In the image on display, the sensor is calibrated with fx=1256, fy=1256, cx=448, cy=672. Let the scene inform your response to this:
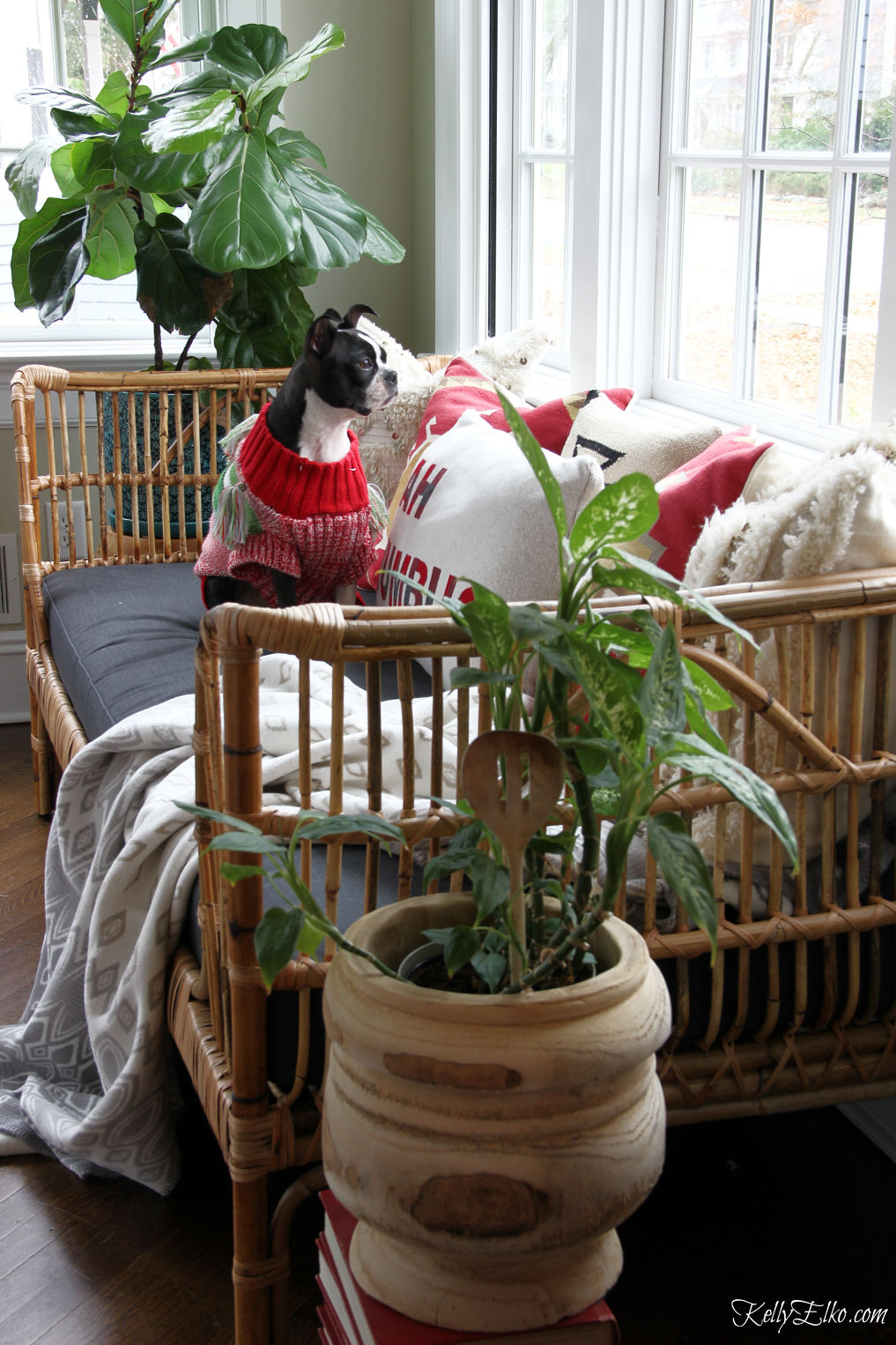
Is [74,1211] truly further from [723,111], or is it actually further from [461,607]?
[723,111]

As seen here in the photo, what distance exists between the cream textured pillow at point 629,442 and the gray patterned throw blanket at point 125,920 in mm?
440

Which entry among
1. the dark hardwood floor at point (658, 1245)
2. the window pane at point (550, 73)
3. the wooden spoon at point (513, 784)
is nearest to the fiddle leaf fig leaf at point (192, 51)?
the window pane at point (550, 73)

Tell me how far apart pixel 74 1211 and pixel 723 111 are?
1.83 m

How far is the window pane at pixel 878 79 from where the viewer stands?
1.62m

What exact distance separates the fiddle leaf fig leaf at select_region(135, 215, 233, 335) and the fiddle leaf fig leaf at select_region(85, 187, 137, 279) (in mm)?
31

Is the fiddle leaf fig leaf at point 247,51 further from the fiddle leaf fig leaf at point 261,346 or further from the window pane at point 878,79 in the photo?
the window pane at point 878,79

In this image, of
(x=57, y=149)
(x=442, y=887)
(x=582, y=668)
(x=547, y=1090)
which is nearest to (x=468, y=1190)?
(x=547, y=1090)

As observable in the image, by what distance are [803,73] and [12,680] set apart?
2.30 meters

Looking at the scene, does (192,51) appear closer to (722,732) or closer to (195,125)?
(195,125)

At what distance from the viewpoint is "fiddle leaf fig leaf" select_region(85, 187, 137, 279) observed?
8.13 ft

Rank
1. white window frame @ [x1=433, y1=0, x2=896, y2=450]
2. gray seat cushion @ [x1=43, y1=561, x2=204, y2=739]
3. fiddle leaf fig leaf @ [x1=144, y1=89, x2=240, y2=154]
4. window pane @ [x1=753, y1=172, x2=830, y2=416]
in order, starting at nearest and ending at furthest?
window pane @ [x1=753, y1=172, x2=830, y2=416] → gray seat cushion @ [x1=43, y1=561, x2=204, y2=739] → white window frame @ [x1=433, y1=0, x2=896, y2=450] → fiddle leaf fig leaf @ [x1=144, y1=89, x2=240, y2=154]

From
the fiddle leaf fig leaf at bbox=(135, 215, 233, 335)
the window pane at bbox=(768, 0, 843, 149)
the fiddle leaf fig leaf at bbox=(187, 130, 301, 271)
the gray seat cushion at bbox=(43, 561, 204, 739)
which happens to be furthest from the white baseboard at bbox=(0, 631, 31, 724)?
the window pane at bbox=(768, 0, 843, 149)

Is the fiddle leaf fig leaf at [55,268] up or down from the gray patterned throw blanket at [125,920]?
up

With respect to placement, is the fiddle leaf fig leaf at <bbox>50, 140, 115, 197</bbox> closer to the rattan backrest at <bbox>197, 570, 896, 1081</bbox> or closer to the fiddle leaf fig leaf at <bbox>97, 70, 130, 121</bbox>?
the fiddle leaf fig leaf at <bbox>97, 70, 130, 121</bbox>
